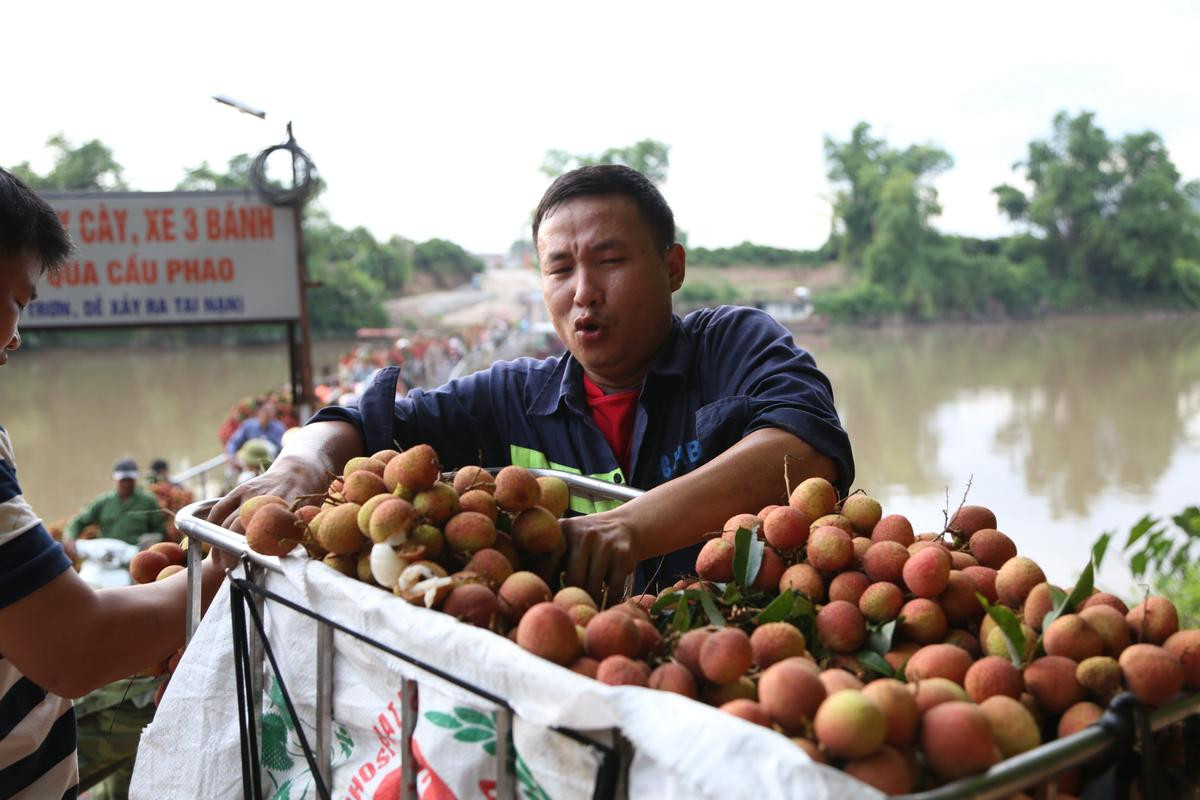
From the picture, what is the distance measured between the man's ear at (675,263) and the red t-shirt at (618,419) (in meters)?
0.26

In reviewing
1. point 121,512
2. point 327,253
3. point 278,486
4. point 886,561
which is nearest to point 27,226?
point 278,486

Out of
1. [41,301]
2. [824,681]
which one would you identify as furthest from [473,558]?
[41,301]

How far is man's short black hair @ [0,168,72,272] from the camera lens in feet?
4.04

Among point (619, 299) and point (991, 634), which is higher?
point (619, 299)

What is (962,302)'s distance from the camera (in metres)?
45.9

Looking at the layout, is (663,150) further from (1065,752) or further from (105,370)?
(1065,752)

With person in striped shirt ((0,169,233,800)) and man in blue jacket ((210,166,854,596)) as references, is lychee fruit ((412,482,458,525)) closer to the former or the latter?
person in striped shirt ((0,169,233,800))

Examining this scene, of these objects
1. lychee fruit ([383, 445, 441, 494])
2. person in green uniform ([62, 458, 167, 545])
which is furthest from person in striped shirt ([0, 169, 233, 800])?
person in green uniform ([62, 458, 167, 545])

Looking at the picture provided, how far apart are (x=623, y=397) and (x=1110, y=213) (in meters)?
52.2

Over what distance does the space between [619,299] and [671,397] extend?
0.23 m

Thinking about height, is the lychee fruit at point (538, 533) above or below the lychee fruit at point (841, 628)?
above

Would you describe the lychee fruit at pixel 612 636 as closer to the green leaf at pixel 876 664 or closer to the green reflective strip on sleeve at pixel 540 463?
the green leaf at pixel 876 664

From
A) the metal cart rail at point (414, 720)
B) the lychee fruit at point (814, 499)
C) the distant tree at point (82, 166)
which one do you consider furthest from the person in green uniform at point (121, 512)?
the distant tree at point (82, 166)

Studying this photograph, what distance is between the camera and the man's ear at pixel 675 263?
6.37 ft
